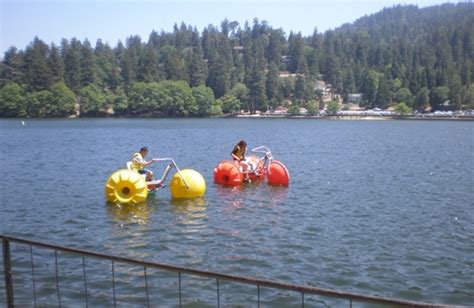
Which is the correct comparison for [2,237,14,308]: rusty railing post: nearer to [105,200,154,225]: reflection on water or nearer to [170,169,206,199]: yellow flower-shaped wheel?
[105,200,154,225]: reflection on water

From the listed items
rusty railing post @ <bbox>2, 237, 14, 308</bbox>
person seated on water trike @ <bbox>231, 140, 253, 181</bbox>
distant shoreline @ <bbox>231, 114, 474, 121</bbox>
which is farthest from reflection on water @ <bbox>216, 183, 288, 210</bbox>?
distant shoreline @ <bbox>231, 114, 474, 121</bbox>

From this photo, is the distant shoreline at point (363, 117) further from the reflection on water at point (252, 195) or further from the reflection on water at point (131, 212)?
the reflection on water at point (131, 212)

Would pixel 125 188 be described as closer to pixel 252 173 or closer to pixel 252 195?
pixel 252 195

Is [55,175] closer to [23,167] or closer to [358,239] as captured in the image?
[23,167]

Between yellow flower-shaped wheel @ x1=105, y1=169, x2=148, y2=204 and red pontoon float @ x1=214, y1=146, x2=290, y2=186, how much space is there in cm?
625

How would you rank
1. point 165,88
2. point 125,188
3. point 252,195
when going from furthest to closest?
point 165,88 < point 252,195 < point 125,188

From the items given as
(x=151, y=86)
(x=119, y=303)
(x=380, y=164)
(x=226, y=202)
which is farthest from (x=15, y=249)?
(x=151, y=86)

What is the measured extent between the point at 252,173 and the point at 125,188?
8.40m

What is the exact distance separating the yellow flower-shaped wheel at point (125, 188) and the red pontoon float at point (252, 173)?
6.25m

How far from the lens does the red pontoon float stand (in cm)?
2670

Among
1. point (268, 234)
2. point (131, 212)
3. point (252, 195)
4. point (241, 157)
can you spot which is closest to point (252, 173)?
point (241, 157)

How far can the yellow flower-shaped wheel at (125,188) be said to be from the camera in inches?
835

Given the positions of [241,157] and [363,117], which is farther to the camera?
[363,117]

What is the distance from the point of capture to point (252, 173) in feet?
91.6
